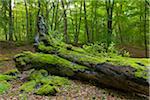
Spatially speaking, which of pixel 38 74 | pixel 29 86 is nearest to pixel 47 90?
pixel 29 86

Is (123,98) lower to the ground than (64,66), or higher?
lower

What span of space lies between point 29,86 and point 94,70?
286 centimetres

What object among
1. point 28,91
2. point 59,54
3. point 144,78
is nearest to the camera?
point 144,78

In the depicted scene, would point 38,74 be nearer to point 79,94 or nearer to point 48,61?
point 48,61

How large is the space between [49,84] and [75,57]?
2.02m

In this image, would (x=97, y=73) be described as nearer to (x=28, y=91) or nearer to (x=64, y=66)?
(x=64, y=66)

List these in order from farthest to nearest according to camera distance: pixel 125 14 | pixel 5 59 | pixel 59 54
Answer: pixel 125 14, pixel 5 59, pixel 59 54

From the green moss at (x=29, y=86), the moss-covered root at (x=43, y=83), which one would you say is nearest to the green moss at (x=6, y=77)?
the moss-covered root at (x=43, y=83)

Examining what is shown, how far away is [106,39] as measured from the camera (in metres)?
22.6

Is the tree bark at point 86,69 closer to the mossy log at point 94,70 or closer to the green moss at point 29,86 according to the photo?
the mossy log at point 94,70

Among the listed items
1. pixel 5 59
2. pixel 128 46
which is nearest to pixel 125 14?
pixel 128 46

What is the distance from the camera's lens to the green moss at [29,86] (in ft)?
36.8

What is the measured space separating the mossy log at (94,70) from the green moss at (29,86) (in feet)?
4.55

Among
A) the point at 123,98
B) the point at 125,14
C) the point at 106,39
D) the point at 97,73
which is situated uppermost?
the point at 125,14
